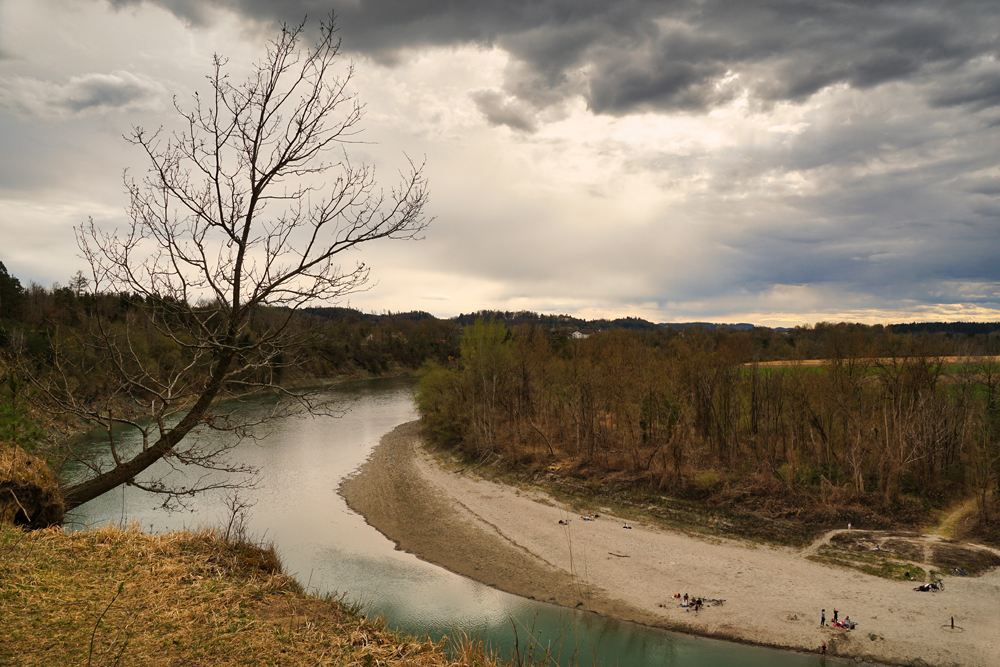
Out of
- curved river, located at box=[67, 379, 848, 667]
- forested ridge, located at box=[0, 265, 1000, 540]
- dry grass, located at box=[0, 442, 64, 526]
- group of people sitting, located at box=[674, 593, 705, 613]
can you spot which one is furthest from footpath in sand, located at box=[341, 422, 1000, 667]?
dry grass, located at box=[0, 442, 64, 526]

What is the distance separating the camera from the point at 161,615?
212 inches

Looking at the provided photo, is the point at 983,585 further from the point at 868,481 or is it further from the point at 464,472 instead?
the point at 464,472

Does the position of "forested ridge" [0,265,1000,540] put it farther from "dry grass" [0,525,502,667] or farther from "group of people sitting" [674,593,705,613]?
"dry grass" [0,525,502,667]

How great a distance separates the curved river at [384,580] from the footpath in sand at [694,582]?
614 mm

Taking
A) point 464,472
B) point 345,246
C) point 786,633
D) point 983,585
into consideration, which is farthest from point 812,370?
point 345,246

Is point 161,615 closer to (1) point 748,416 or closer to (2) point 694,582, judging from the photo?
(2) point 694,582

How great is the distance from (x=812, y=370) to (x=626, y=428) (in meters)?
10.3

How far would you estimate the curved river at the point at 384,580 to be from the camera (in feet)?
44.4

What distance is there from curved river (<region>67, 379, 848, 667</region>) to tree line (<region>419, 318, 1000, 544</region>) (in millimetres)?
10559

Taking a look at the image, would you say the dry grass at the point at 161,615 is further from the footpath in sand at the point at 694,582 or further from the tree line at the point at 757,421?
the tree line at the point at 757,421

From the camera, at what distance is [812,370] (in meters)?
28.0

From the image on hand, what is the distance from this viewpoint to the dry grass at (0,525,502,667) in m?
4.72

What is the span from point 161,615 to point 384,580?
13041 mm

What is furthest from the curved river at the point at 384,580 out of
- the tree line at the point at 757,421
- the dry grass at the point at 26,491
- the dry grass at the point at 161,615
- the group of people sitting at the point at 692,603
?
the tree line at the point at 757,421
